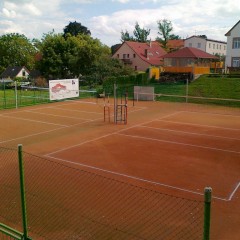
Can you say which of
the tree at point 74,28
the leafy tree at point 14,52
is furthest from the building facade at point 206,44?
the leafy tree at point 14,52

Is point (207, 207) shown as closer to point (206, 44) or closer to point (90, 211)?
point (90, 211)

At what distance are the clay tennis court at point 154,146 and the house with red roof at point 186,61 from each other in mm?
17753

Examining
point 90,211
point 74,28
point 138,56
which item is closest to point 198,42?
point 138,56

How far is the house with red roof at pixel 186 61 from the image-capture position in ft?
151

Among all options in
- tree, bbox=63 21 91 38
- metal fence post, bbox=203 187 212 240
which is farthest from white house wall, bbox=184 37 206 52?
metal fence post, bbox=203 187 212 240

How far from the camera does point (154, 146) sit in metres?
16.6

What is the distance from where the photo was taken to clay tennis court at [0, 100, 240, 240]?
11.1m

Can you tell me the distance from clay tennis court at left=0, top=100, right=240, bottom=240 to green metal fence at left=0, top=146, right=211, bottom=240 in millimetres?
798

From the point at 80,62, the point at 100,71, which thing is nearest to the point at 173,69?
the point at 100,71

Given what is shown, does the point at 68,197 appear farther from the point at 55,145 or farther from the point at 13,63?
the point at 13,63

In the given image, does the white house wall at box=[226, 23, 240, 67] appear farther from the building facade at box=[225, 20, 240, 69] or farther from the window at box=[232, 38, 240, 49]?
the window at box=[232, 38, 240, 49]

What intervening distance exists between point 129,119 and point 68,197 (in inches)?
580

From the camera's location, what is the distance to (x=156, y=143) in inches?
677

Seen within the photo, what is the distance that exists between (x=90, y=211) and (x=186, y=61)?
4187cm
